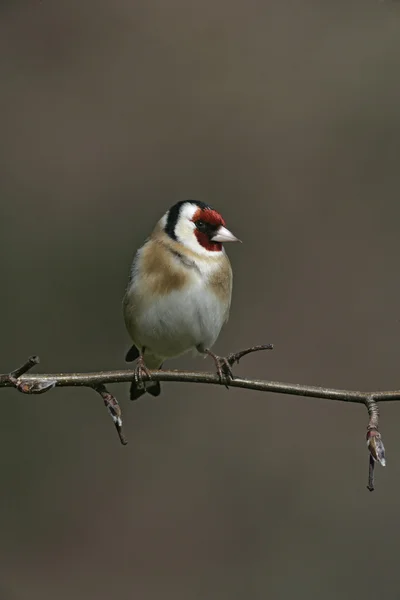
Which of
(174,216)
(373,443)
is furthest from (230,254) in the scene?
(373,443)

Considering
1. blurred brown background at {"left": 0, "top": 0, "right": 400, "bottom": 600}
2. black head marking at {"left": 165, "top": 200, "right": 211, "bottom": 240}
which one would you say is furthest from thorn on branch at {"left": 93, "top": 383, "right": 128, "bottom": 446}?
blurred brown background at {"left": 0, "top": 0, "right": 400, "bottom": 600}

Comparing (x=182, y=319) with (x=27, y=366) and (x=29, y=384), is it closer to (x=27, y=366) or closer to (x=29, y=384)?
(x=29, y=384)

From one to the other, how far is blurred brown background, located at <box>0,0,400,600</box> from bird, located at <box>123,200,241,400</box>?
242 cm

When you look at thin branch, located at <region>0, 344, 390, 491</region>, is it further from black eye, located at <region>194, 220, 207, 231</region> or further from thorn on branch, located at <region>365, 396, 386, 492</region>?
black eye, located at <region>194, 220, 207, 231</region>

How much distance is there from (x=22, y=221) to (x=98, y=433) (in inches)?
78.6

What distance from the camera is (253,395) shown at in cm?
676

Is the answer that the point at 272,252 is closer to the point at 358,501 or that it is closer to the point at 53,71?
the point at 358,501

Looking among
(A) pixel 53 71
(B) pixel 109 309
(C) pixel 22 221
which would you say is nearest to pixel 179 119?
(A) pixel 53 71

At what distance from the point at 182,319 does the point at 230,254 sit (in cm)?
350

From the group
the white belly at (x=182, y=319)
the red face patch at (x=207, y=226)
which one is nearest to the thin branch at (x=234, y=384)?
the white belly at (x=182, y=319)

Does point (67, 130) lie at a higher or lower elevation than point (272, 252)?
higher

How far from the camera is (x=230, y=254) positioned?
706cm

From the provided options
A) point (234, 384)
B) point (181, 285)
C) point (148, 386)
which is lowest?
point (148, 386)

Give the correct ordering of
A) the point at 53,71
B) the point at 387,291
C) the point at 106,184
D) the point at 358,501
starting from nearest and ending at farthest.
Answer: the point at 358,501 → the point at 387,291 → the point at 106,184 → the point at 53,71
